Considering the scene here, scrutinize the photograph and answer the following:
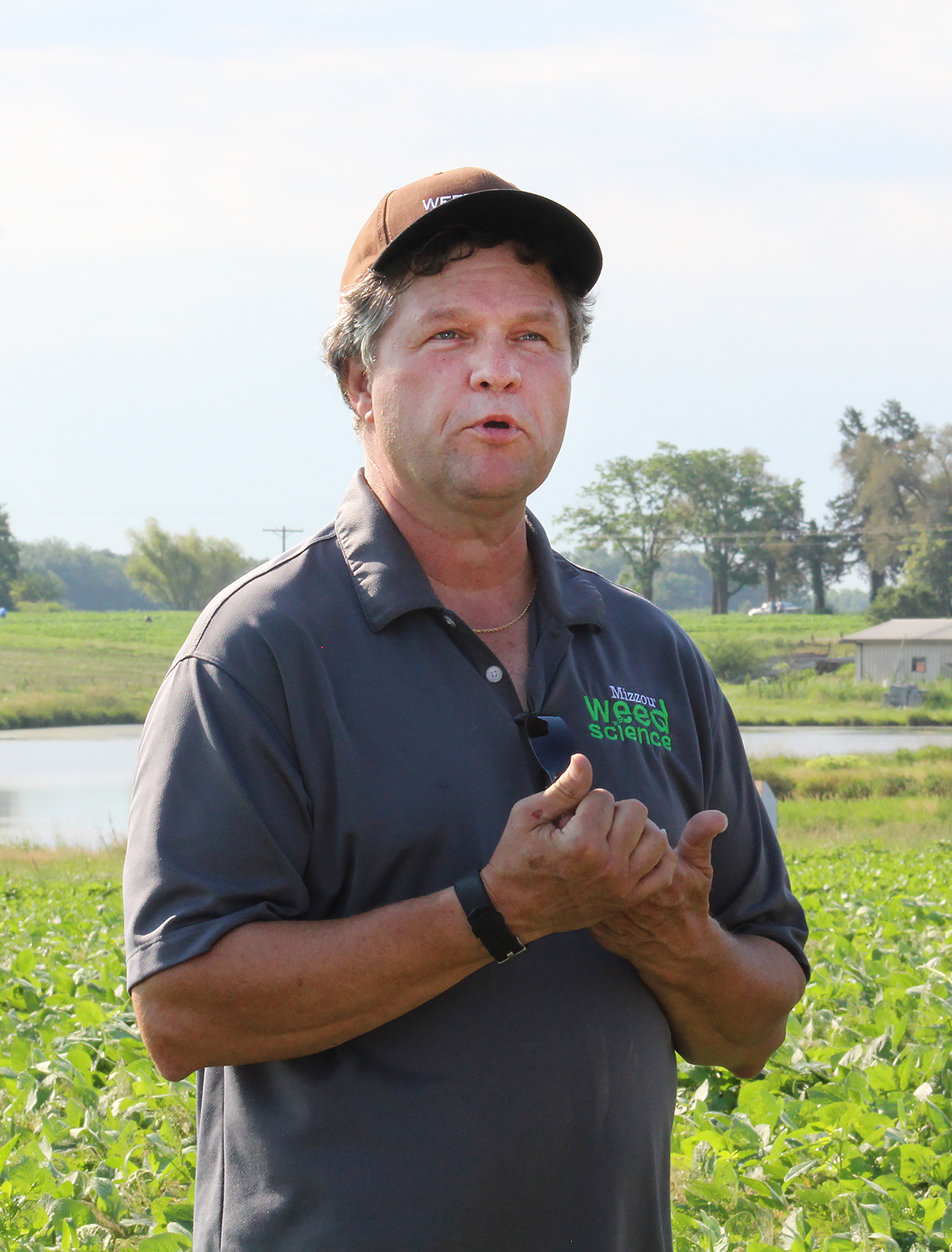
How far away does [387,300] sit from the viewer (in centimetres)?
197

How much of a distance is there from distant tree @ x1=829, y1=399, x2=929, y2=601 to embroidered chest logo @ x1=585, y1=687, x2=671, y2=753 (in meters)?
50.1

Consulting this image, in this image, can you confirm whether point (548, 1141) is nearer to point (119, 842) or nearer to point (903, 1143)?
point (903, 1143)

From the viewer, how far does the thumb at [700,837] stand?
1681mm

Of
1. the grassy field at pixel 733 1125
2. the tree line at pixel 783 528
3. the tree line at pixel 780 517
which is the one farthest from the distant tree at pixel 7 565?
the grassy field at pixel 733 1125

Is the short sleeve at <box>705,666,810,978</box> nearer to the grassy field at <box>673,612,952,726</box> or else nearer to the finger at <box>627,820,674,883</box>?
the finger at <box>627,820,674,883</box>

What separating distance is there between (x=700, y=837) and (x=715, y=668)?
136 ft

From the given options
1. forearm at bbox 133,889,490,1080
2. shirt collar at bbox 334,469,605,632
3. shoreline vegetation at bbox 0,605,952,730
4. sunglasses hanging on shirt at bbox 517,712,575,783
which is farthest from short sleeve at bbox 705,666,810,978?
shoreline vegetation at bbox 0,605,952,730

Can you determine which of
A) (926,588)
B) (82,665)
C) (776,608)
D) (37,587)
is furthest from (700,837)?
(37,587)

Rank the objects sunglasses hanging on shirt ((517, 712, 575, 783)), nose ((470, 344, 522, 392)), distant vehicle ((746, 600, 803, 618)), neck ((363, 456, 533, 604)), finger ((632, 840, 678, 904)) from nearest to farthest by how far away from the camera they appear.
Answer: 1. finger ((632, 840, 678, 904))
2. sunglasses hanging on shirt ((517, 712, 575, 783))
3. nose ((470, 344, 522, 392))
4. neck ((363, 456, 533, 604))
5. distant vehicle ((746, 600, 803, 618))

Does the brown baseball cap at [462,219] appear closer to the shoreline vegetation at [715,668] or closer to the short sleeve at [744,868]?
the short sleeve at [744,868]

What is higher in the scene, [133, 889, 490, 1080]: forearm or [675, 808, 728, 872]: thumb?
[675, 808, 728, 872]: thumb

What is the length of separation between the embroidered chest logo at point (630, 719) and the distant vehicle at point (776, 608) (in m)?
54.3

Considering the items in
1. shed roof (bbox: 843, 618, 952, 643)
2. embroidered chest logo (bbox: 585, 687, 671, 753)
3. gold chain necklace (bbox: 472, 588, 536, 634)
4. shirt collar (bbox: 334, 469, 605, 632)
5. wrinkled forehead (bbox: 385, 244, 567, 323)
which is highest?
wrinkled forehead (bbox: 385, 244, 567, 323)

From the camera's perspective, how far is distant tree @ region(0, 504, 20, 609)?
2090 inches
